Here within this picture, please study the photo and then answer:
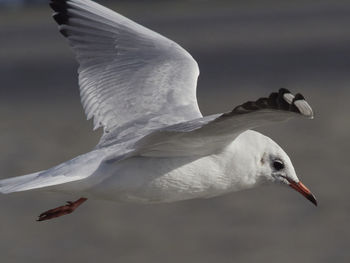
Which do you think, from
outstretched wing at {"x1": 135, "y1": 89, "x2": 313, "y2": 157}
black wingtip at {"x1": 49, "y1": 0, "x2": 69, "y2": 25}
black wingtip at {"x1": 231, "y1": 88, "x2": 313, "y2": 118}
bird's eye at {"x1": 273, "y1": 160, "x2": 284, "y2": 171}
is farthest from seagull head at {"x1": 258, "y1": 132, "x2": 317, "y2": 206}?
black wingtip at {"x1": 49, "y1": 0, "x2": 69, "y2": 25}

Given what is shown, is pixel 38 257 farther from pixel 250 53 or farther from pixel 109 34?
pixel 250 53

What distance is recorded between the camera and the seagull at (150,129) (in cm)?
581

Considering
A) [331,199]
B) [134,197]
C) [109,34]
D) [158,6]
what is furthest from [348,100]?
[158,6]

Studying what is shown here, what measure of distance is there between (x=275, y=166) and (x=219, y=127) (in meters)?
0.91

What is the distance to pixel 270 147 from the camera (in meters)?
6.43

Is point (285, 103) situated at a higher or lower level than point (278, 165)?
higher

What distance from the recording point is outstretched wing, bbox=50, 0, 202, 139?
6.95 meters

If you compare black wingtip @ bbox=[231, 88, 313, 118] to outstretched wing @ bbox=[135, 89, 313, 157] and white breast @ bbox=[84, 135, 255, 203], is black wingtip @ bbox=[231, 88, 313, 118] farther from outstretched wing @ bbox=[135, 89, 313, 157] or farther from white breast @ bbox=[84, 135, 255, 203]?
white breast @ bbox=[84, 135, 255, 203]

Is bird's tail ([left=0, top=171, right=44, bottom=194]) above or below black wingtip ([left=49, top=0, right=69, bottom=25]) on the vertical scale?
below

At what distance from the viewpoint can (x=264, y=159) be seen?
21.2 feet

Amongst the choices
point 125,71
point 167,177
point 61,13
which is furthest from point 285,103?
point 61,13

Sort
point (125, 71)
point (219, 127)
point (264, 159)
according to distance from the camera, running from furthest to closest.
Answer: point (125, 71)
point (264, 159)
point (219, 127)

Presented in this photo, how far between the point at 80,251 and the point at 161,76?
5.32m

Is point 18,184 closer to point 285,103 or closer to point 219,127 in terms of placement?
point 219,127
